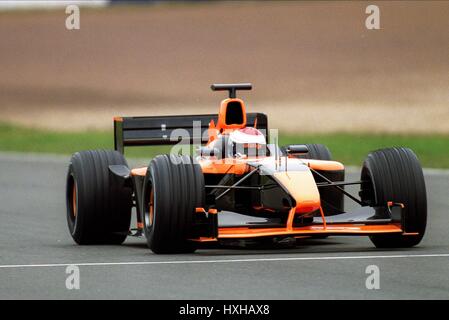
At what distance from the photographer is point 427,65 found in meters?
43.8

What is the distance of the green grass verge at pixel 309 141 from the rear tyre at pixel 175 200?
518 inches

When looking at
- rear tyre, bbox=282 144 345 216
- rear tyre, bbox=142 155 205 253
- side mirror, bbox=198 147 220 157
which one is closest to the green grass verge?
rear tyre, bbox=282 144 345 216

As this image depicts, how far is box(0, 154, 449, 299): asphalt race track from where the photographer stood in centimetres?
1095

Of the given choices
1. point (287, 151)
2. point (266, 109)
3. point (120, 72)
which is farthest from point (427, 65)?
point (287, 151)

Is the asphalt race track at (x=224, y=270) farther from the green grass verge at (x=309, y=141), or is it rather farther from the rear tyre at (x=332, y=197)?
the green grass verge at (x=309, y=141)

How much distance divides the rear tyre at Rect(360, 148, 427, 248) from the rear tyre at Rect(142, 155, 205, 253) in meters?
1.86

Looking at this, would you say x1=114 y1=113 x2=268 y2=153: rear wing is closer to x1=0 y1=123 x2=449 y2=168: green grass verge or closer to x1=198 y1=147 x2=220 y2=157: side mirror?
x1=198 y1=147 x2=220 y2=157: side mirror

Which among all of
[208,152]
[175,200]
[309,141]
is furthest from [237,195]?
[309,141]

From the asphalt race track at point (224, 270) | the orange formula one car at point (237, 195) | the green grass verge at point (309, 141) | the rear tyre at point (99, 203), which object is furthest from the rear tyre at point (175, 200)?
the green grass verge at point (309, 141)

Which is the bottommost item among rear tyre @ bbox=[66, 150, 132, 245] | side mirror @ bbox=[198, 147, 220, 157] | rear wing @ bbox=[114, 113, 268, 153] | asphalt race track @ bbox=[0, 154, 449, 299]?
asphalt race track @ bbox=[0, 154, 449, 299]

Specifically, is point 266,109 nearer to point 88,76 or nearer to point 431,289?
point 88,76

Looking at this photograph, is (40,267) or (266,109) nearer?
(40,267)

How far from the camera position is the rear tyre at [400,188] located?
13648mm
